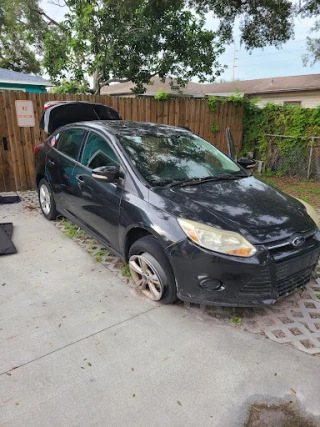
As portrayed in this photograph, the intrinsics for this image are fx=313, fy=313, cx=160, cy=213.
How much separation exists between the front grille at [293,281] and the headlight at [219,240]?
1.42 feet

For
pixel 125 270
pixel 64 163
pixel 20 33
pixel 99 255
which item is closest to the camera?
pixel 125 270

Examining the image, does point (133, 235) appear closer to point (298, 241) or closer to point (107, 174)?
point (107, 174)

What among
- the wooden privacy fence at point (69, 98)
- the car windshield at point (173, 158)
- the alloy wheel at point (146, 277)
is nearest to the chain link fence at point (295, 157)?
the wooden privacy fence at point (69, 98)

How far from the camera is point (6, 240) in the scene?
4254mm

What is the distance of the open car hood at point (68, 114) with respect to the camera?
5309mm

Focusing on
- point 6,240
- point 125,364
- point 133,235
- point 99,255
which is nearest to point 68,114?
point 6,240

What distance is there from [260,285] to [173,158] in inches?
66.0

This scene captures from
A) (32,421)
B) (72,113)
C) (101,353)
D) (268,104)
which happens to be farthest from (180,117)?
(32,421)

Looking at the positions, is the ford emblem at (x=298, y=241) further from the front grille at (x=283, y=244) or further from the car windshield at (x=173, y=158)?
the car windshield at (x=173, y=158)

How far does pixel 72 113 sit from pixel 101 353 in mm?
4301

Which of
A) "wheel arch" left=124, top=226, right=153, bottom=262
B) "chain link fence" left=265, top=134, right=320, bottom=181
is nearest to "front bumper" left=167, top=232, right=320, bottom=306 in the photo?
"wheel arch" left=124, top=226, right=153, bottom=262

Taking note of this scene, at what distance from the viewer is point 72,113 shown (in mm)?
5453

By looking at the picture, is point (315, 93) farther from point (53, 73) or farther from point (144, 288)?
point (144, 288)

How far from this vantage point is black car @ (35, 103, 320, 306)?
2.46 meters
